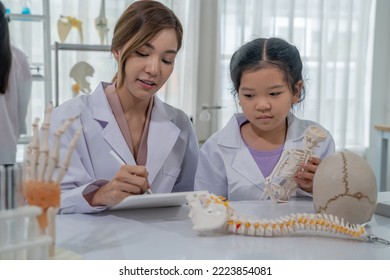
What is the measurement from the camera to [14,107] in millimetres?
2744

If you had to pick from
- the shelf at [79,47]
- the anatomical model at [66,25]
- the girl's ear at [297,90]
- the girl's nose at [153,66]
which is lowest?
the girl's ear at [297,90]

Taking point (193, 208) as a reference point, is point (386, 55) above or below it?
above

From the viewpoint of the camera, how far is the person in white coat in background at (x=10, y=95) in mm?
2545

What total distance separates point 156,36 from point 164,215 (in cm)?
49

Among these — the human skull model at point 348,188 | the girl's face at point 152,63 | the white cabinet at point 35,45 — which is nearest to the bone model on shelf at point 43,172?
the human skull model at point 348,188

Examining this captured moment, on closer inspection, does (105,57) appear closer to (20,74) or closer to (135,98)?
(20,74)

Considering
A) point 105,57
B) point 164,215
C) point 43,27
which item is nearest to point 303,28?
point 105,57

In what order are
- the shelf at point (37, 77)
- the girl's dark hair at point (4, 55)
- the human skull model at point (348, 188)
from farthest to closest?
the shelf at point (37, 77) → the girl's dark hair at point (4, 55) → the human skull model at point (348, 188)

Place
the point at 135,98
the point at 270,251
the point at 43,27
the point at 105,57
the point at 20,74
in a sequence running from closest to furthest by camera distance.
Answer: the point at 270,251 → the point at 135,98 → the point at 20,74 → the point at 43,27 → the point at 105,57

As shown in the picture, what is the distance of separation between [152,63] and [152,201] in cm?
43

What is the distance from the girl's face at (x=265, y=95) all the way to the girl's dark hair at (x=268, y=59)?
0.08ft

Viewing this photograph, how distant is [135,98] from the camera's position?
1.49 meters

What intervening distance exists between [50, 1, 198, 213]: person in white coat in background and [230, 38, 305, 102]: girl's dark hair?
0.18m

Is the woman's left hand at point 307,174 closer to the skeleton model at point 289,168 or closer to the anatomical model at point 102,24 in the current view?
the skeleton model at point 289,168
